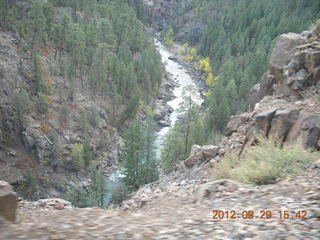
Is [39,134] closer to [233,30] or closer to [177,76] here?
[177,76]

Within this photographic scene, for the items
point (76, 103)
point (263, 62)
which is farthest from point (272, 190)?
point (263, 62)

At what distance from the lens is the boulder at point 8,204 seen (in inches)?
223

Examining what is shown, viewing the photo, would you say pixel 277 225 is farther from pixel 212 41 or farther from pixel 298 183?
pixel 212 41

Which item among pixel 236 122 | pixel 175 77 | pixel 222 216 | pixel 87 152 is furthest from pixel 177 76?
pixel 222 216

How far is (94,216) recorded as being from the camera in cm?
636

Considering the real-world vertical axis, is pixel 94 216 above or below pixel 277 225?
below

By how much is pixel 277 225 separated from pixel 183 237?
1530 mm

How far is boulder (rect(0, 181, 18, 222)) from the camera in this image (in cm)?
566

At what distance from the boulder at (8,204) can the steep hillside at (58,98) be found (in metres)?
37.8

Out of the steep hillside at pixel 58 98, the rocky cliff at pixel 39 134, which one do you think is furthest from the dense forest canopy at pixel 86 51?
the rocky cliff at pixel 39 134

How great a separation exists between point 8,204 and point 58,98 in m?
48.7

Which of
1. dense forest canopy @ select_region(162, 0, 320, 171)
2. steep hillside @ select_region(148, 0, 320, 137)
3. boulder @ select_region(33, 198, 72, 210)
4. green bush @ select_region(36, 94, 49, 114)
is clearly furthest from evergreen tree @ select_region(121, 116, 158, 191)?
steep hillside @ select_region(148, 0, 320, 137)

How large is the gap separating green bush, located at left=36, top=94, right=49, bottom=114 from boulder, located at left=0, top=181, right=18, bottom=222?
44034 mm

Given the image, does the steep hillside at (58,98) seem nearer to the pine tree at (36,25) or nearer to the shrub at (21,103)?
the pine tree at (36,25)
